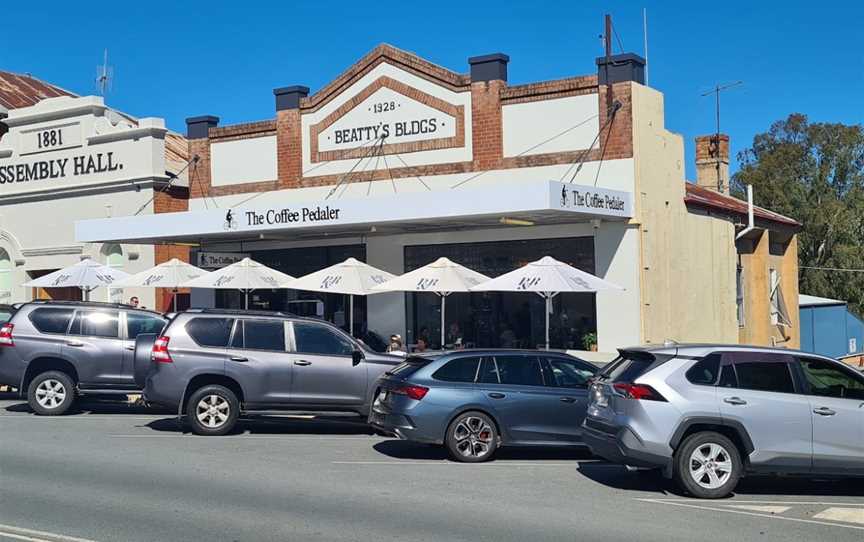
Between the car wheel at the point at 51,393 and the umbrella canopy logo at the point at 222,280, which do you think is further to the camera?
the umbrella canopy logo at the point at 222,280

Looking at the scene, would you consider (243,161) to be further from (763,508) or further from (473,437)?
(763,508)

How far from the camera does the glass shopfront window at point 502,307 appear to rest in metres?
20.9

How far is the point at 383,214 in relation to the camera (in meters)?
20.6

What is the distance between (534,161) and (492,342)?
411 cm

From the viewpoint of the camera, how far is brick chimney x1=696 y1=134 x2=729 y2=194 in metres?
31.2

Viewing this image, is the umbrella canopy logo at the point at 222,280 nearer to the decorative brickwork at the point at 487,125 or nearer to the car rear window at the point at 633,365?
the decorative brickwork at the point at 487,125

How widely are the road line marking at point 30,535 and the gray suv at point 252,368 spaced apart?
6.05 m

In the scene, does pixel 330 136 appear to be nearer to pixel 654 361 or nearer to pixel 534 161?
pixel 534 161

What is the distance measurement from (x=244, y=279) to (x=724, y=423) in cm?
1266

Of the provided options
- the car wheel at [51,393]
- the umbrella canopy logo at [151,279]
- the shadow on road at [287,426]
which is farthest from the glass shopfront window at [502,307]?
the car wheel at [51,393]

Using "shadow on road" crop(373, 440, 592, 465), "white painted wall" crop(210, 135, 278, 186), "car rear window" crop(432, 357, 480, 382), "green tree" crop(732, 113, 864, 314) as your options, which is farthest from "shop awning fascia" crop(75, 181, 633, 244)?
"green tree" crop(732, 113, 864, 314)

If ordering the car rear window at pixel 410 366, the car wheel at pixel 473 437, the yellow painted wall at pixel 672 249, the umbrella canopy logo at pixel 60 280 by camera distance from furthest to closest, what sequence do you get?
the umbrella canopy logo at pixel 60 280 < the yellow painted wall at pixel 672 249 < the car rear window at pixel 410 366 < the car wheel at pixel 473 437

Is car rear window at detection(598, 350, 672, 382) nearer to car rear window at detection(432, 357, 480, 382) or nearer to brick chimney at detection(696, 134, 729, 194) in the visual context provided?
car rear window at detection(432, 357, 480, 382)

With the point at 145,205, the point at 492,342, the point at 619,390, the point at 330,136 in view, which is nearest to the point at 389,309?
the point at 492,342
